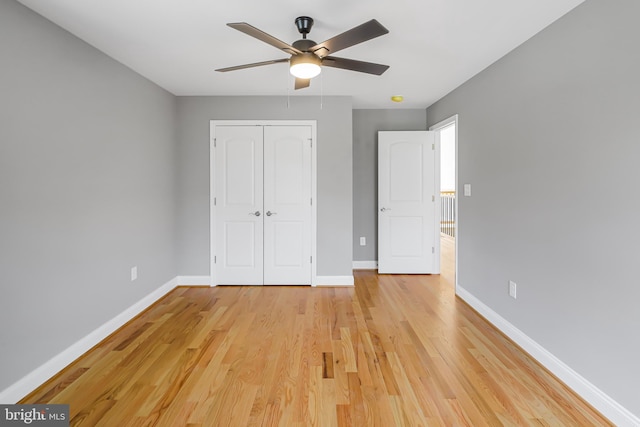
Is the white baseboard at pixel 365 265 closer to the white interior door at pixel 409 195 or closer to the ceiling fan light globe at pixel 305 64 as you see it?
the white interior door at pixel 409 195

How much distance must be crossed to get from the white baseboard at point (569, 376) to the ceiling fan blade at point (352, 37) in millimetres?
2416

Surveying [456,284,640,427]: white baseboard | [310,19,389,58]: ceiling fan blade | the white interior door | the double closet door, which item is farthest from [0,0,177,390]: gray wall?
[456,284,640,427]: white baseboard

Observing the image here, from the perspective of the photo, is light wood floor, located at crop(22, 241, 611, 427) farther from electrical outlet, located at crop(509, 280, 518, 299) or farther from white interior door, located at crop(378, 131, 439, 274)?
white interior door, located at crop(378, 131, 439, 274)

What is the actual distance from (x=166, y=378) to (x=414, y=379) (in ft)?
5.51

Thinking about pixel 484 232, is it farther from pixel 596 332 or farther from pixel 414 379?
pixel 414 379

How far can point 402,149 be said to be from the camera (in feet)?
15.3

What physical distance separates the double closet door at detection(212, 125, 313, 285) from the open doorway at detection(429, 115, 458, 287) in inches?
70.9

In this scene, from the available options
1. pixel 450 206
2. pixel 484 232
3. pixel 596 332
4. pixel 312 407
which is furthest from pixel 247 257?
pixel 450 206

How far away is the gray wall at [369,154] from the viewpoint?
491 centimetres

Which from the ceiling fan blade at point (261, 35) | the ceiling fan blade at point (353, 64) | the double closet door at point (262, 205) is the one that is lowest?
the double closet door at point (262, 205)

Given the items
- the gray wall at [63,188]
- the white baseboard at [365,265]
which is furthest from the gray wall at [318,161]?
the white baseboard at [365,265]

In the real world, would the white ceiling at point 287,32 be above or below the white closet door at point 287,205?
above

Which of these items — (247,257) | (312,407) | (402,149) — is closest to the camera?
(312,407)

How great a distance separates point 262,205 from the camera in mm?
4180
